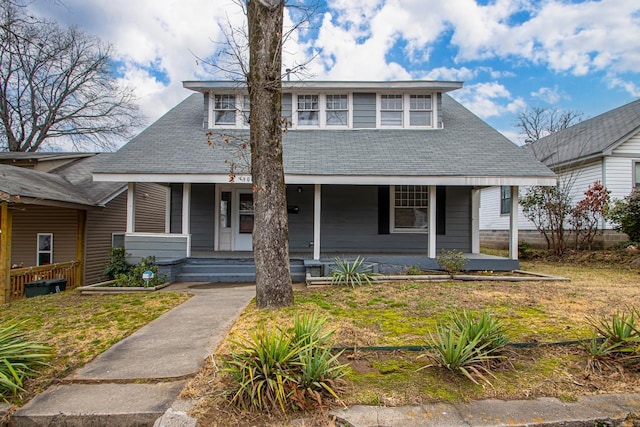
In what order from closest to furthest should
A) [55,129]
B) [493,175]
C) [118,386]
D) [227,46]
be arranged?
1. [118,386]
2. [227,46]
3. [493,175]
4. [55,129]

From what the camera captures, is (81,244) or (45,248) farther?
(45,248)

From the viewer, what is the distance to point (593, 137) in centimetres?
1366

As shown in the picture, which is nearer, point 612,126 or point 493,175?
point 493,175

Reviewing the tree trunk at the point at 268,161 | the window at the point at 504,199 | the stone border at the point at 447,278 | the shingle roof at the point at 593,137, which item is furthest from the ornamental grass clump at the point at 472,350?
the window at the point at 504,199

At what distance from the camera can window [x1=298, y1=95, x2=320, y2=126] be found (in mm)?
11070

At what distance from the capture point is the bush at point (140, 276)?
752 cm

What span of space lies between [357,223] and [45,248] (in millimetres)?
10203

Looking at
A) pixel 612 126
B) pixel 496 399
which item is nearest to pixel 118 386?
pixel 496 399

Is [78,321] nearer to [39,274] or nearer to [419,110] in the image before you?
[39,274]

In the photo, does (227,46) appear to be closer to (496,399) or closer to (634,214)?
(496,399)

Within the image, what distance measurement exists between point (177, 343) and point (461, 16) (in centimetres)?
1295

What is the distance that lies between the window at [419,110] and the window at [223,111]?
5.84 m

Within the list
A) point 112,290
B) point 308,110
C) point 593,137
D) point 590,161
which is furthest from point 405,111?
point 112,290

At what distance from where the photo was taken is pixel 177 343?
3.82 metres
